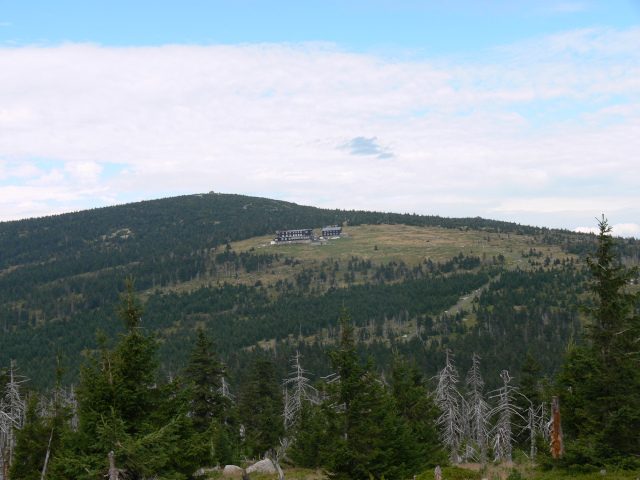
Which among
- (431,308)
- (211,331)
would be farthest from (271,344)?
(431,308)

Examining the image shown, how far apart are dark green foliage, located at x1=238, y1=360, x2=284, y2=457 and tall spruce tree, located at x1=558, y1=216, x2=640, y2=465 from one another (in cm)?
2545

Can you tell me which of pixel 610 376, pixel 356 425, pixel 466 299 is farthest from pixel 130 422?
pixel 466 299

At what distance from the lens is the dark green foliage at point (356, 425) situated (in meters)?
20.2

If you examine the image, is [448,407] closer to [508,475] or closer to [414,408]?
[414,408]

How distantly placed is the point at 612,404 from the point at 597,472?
2860 millimetres

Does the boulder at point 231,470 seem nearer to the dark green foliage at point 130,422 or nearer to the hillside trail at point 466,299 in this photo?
the dark green foliage at point 130,422

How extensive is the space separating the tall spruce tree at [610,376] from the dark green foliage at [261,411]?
25446 mm

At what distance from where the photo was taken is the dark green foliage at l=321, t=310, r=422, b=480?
20.2 metres

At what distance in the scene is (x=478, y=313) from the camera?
136 metres

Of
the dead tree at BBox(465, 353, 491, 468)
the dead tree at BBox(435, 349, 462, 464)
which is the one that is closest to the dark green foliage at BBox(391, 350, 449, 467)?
the dead tree at BBox(435, 349, 462, 464)

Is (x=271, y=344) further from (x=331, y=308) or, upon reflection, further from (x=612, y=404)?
(x=612, y=404)

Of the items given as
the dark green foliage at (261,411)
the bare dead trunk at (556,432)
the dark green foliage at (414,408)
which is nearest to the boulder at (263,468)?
the dark green foliage at (414,408)

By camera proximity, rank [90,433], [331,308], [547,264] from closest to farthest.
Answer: [90,433] → [331,308] → [547,264]

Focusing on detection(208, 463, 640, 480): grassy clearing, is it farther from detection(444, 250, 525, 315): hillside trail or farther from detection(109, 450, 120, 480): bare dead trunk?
detection(444, 250, 525, 315): hillside trail
